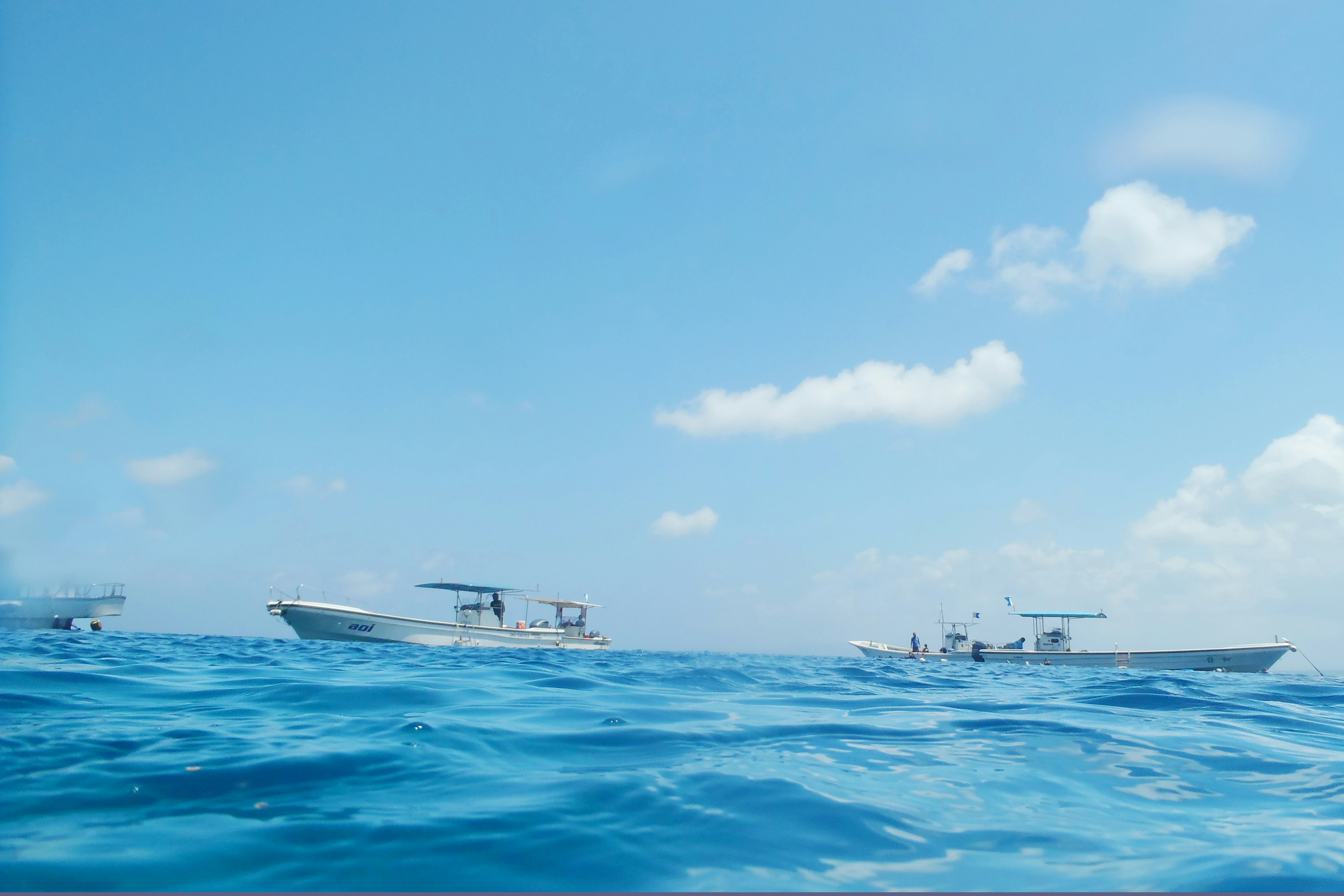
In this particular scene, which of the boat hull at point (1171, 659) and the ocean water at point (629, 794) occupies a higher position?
the ocean water at point (629, 794)

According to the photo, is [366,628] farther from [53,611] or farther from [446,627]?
[53,611]

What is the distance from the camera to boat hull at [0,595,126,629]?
2925 centimetres

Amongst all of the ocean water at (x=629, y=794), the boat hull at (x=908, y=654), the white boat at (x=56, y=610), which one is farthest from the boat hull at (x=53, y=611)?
the boat hull at (x=908, y=654)

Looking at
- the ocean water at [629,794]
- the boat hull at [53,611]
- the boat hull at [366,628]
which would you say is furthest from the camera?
the boat hull at [366,628]

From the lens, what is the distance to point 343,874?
2402 mm

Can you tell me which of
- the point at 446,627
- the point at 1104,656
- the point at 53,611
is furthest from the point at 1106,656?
the point at 53,611

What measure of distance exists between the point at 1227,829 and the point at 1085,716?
4209mm

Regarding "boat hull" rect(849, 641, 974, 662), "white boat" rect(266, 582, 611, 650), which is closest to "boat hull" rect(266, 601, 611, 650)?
"white boat" rect(266, 582, 611, 650)

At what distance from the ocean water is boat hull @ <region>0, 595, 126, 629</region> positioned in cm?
3005

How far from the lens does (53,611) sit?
37125 mm

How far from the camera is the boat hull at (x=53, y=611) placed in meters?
29.2

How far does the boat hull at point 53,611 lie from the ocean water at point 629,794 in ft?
98.6

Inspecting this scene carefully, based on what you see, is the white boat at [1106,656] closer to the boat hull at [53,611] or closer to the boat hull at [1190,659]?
the boat hull at [1190,659]

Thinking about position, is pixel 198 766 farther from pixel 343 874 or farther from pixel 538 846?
pixel 538 846
